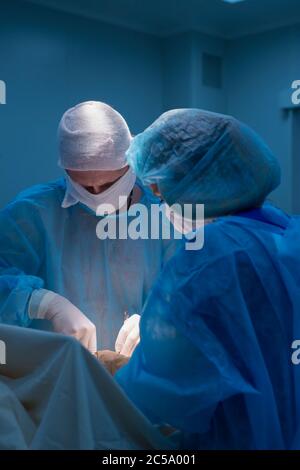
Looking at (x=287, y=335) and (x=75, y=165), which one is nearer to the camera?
(x=287, y=335)

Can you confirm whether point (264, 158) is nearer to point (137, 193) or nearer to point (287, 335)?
point (287, 335)

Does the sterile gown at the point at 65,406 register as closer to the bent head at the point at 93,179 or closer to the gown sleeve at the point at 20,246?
the gown sleeve at the point at 20,246

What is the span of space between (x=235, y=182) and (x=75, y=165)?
794 millimetres

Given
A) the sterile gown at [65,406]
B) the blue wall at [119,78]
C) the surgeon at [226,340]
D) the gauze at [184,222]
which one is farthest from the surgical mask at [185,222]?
the blue wall at [119,78]

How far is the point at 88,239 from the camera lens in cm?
213

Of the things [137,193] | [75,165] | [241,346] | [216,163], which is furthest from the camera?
[137,193]

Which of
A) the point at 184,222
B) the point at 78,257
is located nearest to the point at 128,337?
the point at 78,257

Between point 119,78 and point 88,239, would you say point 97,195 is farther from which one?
point 119,78

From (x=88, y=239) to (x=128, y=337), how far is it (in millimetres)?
373

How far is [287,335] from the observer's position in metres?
1.26

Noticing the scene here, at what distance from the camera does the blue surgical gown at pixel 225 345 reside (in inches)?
47.1

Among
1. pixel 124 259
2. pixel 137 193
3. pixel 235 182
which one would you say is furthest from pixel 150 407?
pixel 137 193

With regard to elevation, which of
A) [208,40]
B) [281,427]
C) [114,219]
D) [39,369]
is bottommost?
[281,427]

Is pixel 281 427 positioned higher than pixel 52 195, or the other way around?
pixel 52 195
